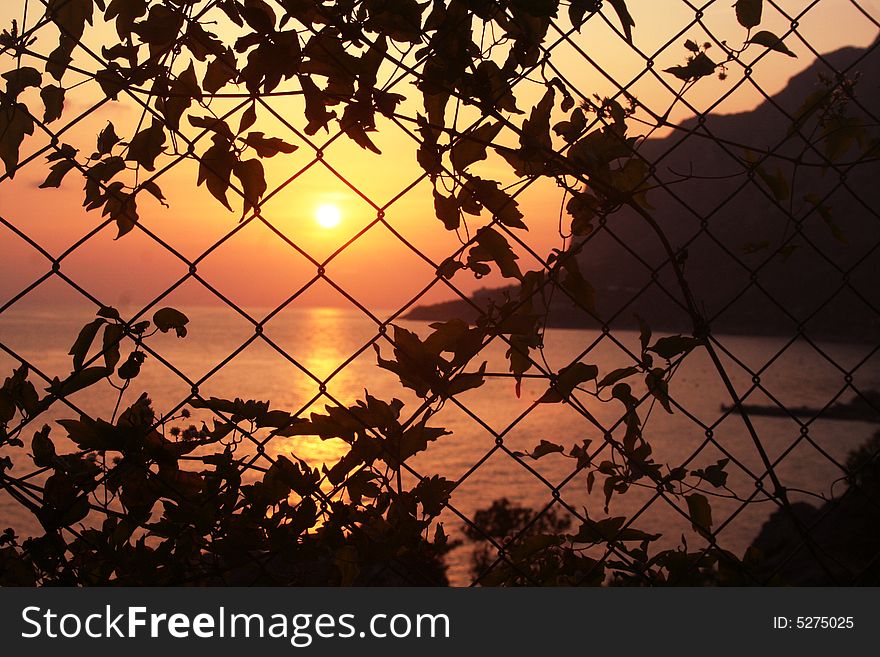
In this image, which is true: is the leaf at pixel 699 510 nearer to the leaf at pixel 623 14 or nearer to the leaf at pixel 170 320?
the leaf at pixel 623 14

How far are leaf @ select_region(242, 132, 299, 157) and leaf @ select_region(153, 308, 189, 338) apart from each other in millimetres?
295

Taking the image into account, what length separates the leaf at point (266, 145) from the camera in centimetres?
131

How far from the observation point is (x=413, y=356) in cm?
145

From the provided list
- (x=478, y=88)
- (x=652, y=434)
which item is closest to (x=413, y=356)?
(x=478, y=88)

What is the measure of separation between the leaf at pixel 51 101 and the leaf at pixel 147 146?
12 cm

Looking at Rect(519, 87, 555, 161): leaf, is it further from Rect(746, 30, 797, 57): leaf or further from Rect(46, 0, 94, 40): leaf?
Rect(46, 0, 94, 40): leaf

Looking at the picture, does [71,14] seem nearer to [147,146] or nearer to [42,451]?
[147,146]

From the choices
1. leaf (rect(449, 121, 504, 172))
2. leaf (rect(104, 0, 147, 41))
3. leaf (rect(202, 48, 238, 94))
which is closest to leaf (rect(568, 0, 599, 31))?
leaf (rect(449, 121, 504, 172))

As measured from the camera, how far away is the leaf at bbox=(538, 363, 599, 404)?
5.18 feet

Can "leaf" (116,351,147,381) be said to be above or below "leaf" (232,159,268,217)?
below

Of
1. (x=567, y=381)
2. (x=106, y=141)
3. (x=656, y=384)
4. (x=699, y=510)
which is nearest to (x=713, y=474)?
(x=699, y=510)

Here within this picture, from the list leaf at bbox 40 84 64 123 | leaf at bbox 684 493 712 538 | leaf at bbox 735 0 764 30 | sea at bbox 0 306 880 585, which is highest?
sea at bbox 0 306 880 585
